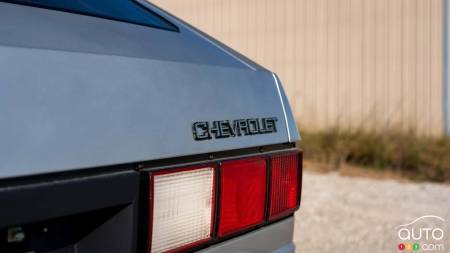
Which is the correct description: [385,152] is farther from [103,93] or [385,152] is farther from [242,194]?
[103,93]

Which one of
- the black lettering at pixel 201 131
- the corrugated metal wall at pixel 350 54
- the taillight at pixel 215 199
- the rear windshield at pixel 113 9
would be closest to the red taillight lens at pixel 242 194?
the taillight at pixel 215 199

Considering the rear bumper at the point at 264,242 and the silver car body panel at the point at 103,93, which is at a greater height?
the silver car body panel at the point at 103,93

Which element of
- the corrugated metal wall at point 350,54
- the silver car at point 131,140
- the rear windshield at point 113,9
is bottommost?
the silver car at point 131,140

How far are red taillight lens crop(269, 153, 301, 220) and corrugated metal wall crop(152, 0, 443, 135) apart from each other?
Answer: 643 centimetres

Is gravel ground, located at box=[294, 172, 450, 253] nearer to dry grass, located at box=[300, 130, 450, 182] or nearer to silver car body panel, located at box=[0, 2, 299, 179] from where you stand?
dry grass, located at box=[300, 130, 450, 182]

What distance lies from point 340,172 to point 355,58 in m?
2.37

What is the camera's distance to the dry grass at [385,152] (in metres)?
6.71

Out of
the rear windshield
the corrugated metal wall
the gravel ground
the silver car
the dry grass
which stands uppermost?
the corrugated metal wall

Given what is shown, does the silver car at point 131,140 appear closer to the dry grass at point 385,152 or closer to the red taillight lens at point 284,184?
the red taillight lens at point 284,184

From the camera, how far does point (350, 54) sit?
8523 millimetres

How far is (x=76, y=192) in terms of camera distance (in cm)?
110

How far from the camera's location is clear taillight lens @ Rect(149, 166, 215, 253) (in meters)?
1.28

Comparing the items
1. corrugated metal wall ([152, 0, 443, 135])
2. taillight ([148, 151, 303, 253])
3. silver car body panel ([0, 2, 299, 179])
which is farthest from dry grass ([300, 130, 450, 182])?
silver car body panel ([0, 2, 299, 179])

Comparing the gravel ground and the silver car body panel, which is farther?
the gravel ground
